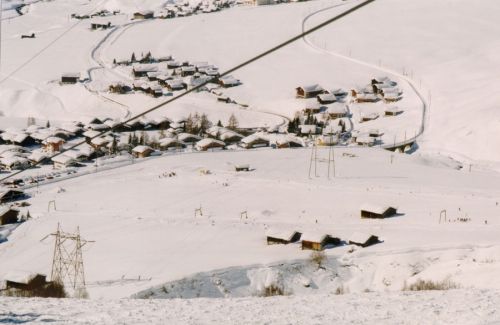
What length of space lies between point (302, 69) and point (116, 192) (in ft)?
85.0

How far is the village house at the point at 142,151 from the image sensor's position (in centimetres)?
2764

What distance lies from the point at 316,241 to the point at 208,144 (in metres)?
16.0

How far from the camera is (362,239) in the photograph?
48.2 ft

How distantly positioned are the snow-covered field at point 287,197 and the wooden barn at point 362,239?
324 mm

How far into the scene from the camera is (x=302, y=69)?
144 feet

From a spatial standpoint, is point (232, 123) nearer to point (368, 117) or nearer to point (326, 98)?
point (326, 98)

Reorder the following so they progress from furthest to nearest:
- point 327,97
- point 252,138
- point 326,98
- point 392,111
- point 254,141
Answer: point 327,97
point 326,98
point 392,111
point 252,138
point 254,141

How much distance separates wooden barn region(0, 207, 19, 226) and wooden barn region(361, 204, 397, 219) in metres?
10.6

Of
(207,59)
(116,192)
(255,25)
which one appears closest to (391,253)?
(116,192)

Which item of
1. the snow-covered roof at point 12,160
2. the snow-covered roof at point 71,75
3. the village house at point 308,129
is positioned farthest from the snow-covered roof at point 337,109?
the snow-covered roof at point 71,75

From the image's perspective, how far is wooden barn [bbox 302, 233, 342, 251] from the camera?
47.9 feet

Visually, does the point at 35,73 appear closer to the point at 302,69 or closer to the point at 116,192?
the point at 302,69

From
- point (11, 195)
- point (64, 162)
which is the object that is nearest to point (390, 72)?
point (64, 162)

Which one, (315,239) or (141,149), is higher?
(141,149)
